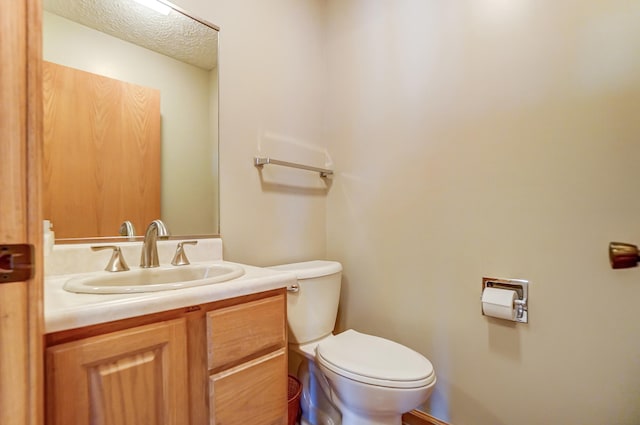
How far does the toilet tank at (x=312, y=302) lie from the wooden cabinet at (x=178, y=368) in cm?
34

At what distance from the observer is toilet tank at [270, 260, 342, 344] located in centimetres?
130

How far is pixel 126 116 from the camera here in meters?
1.08

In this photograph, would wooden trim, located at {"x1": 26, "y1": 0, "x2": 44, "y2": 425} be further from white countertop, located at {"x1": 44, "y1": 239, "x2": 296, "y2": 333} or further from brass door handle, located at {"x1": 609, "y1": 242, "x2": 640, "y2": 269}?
brass door handle, located at {"x1": 609, "y1": 242, "x2": 640, "y2": 269}

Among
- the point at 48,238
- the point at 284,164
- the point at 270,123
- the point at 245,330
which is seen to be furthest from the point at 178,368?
the point at 270,123

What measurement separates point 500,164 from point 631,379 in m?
0.83

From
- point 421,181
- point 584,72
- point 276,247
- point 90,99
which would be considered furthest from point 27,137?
point 584,72

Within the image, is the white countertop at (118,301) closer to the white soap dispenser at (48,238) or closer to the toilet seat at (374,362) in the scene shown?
the white soap dispenser at (48,238)

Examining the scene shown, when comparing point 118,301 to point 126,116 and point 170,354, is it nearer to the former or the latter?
point 170,354

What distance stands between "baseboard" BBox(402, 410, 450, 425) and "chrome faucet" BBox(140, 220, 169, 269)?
134 centimetres

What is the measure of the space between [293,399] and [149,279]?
0.76 meters

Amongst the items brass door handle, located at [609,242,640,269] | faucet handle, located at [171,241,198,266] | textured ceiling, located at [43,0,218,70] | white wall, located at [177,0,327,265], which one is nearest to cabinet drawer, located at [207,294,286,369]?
faucet handle, located at [171,241,198,266]

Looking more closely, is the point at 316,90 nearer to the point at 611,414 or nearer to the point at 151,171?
the point at 151,171

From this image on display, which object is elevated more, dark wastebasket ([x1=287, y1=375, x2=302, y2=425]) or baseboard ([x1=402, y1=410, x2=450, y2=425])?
dark wastebasket ([x1=287, y1=375, x2=302, y2=425])

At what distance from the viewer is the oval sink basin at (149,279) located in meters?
0.70
